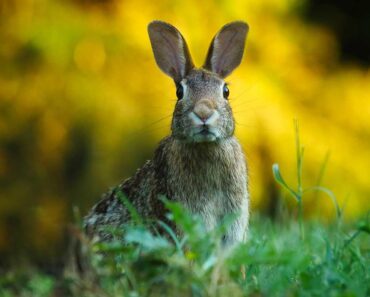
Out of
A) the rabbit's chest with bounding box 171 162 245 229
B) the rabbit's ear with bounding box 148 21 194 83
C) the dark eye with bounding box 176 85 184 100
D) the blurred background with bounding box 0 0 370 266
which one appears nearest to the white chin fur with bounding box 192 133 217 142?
the rabbit's chest with bounding box 171 162 245 229

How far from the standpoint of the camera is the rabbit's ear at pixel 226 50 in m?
4.48

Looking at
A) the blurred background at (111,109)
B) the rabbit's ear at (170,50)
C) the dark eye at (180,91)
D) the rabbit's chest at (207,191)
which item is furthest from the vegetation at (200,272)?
the blurred background at (111,109)

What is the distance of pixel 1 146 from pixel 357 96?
341cm

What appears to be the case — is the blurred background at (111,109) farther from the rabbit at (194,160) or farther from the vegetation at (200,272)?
the vegetation at (200,272)

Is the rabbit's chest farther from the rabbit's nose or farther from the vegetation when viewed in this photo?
the vegetation

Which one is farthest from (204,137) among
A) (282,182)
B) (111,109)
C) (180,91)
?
(111,109)

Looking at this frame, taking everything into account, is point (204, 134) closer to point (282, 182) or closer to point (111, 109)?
point (282, 182)

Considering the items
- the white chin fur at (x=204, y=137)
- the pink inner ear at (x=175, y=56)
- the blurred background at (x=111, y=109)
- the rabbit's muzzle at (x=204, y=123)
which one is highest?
the pink inner ear at (x=175, y=56)

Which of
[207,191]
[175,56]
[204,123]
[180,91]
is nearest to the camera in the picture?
[204,123]

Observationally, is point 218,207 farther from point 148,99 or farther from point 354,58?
point 354,58

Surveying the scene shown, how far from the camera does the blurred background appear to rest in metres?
7.91

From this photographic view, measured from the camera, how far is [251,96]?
7.72 meters

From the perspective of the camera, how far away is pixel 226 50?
4.53m

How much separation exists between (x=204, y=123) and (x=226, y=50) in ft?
2.47
